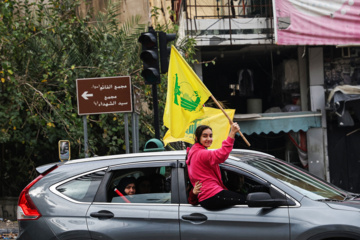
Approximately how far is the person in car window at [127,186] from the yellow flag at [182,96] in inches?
96.8

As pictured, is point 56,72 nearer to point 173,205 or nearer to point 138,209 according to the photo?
point 138,209

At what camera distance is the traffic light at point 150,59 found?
32.1 feet

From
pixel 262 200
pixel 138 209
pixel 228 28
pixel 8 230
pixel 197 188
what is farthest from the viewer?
pixel 228 28

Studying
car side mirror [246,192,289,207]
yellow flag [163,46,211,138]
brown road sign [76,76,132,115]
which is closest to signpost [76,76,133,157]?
brown road sign [76,76,132,115]

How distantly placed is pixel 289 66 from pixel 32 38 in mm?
7718

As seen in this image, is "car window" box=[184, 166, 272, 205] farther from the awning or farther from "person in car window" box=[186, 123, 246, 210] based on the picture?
the awning

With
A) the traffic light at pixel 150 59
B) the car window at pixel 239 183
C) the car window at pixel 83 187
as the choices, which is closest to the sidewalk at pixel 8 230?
the traffic light at pixel 150 59

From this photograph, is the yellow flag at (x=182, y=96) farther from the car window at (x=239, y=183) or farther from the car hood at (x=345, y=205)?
the car hood at (x=345, y=205)

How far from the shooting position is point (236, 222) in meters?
5.46

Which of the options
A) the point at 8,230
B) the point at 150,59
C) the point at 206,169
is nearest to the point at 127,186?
the point at 206,169

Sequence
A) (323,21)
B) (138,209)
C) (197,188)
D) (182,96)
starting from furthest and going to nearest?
(323,21) → (182,96) → (138,209) → (197,188)

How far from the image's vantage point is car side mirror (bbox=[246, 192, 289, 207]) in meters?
5.35

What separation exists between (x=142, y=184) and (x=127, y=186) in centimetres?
16

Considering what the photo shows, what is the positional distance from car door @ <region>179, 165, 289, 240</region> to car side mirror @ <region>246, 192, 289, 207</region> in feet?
0.24
